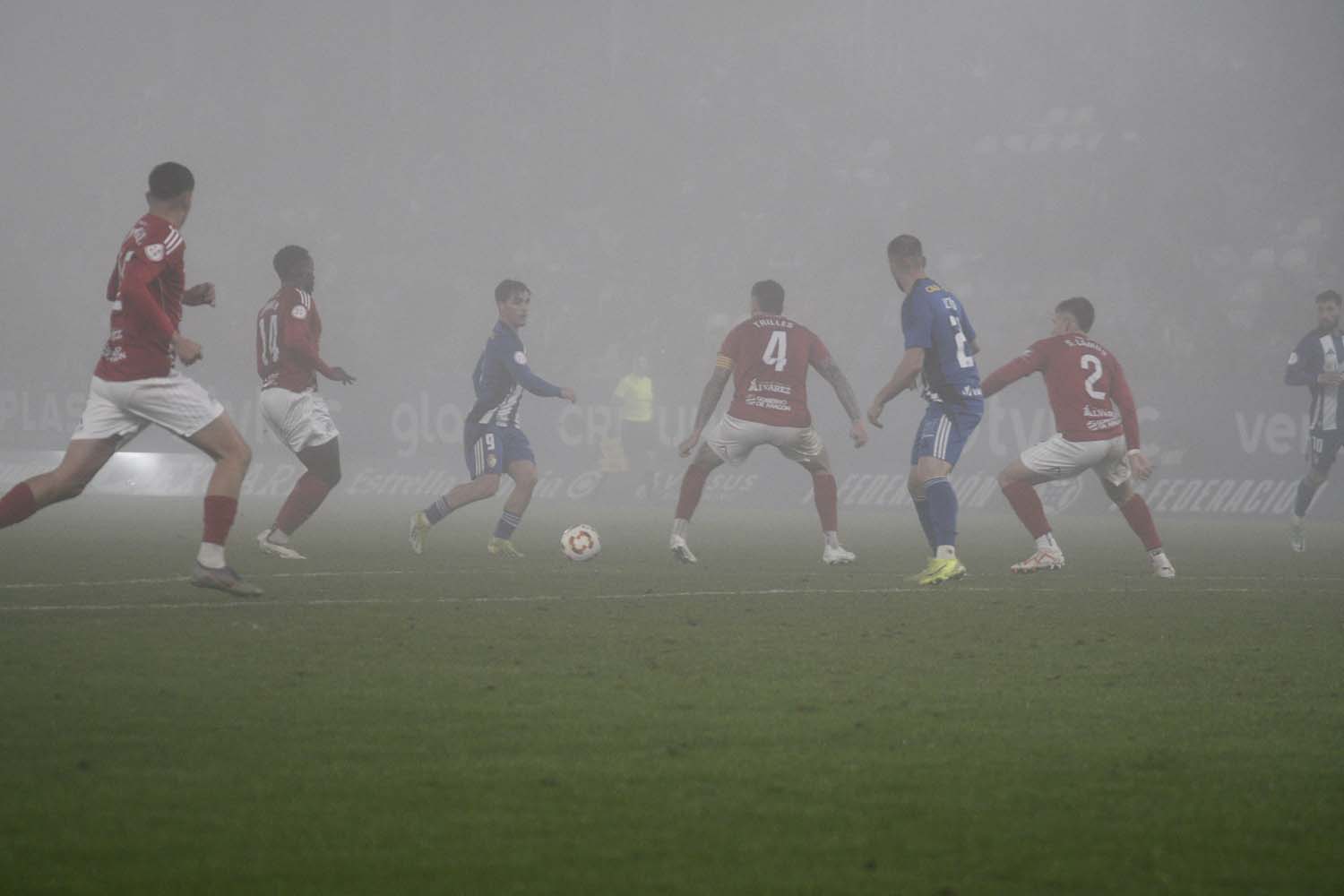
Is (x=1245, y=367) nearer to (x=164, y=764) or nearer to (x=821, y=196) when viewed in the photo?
(x=821, y=196)

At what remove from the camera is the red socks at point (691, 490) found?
11125 millimetres

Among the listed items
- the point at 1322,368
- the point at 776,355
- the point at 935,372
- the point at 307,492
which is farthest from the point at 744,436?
the point at 1322,368

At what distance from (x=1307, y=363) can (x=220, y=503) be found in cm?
1048

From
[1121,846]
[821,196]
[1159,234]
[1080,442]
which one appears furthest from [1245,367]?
[1121,846]

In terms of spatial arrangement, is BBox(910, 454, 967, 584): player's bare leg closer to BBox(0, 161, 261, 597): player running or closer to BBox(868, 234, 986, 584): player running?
BBox(868, 234, 986, 584): player running

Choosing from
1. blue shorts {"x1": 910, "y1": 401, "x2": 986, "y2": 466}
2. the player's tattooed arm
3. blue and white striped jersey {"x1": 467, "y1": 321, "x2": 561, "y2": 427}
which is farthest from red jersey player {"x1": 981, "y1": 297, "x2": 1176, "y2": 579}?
blue and white striped jersey {"x1": 467, "y1": 321, "x2": 561, "y2": 427}

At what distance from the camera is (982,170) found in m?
29.2

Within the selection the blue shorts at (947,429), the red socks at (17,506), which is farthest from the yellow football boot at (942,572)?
the red socks at (17,506)

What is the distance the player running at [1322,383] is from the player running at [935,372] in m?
5.73

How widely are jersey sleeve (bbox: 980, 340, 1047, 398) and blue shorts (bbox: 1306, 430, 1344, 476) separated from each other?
18.0 feet

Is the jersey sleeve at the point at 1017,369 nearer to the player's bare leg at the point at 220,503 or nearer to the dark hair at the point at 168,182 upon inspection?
the player's bare leg at the point at 220,503

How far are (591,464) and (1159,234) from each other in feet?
34.2

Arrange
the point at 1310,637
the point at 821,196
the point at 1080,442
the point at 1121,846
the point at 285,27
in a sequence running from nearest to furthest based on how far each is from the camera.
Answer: the point at 1121,846 < the point at 1310,637 < the point at 1080,442 < the point at 821,196 < the point at 285,27

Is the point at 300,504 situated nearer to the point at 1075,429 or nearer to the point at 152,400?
the point at 152,400
